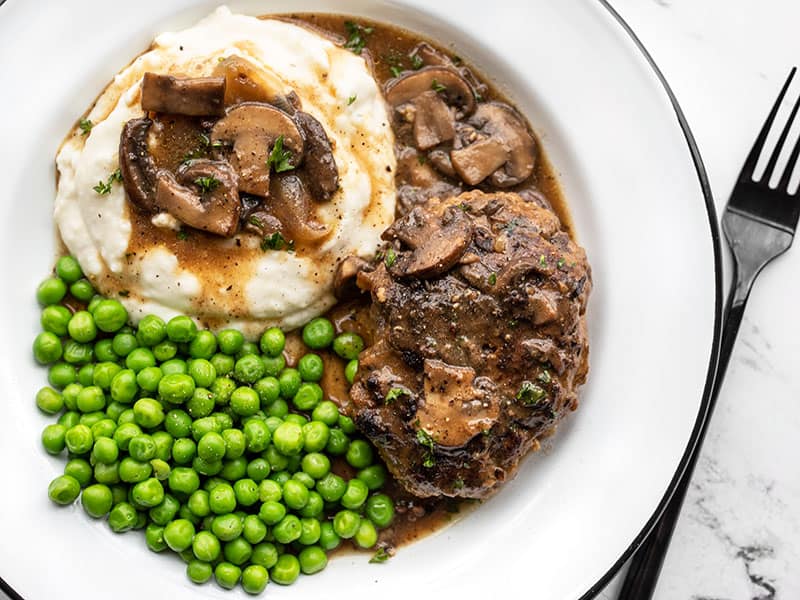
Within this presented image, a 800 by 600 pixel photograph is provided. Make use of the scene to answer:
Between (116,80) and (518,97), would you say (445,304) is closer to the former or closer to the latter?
(518,97)

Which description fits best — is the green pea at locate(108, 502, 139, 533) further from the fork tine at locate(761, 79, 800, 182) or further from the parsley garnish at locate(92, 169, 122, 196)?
the fork tine at locate(761, 79, 800, 182)

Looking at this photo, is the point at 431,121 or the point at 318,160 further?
the point at 431,121

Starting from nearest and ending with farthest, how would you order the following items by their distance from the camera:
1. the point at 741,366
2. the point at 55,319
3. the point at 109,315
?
the point at 109,315, the point at 55,319, the point at 741,366

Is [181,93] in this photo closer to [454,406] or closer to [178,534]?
[454,406]

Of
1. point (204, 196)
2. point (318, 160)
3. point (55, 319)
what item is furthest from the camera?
point (55, 319)

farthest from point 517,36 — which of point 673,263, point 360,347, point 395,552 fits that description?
point 395,552

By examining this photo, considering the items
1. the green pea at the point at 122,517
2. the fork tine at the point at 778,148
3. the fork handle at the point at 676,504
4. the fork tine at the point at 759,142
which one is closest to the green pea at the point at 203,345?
the green pea at the point at 122,517

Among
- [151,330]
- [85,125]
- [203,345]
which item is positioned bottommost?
[203,345]

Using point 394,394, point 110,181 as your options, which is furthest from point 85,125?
point 394,394

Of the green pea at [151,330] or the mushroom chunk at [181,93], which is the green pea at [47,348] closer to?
the green pea at [151,330]
